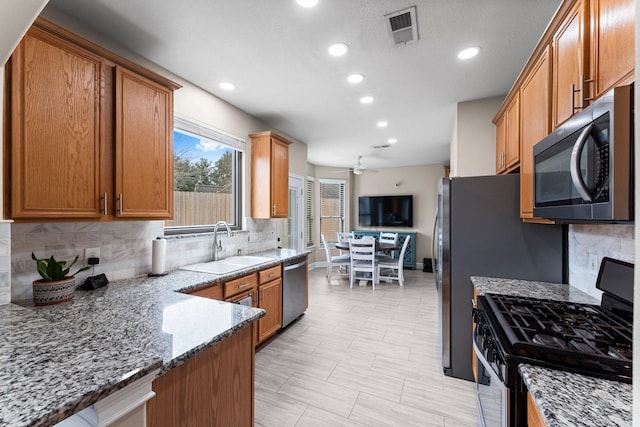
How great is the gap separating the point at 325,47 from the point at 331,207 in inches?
220

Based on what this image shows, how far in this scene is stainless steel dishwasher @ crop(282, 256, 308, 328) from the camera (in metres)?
3.23

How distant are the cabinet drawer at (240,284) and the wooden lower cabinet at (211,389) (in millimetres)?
936

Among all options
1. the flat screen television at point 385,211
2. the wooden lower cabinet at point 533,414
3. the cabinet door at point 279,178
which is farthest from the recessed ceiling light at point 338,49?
the flat screen television at point 385,211

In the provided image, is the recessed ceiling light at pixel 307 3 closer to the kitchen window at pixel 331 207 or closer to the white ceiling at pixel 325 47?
the white ceiling at pixel 325 47

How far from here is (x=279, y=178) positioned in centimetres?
370

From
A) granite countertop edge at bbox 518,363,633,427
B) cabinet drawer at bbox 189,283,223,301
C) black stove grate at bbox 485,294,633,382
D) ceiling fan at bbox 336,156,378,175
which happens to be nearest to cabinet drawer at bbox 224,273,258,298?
cabinet drawer at bbox 189,283,223,301

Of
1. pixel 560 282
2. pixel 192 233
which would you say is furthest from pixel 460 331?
pixel 192 233

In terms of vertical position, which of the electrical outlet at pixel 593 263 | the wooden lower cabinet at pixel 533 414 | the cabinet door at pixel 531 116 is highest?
the cabinet door at pixel 531 116

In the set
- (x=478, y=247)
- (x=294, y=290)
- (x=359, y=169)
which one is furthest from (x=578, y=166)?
(x=359, y=169)

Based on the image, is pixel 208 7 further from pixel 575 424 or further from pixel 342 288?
pixel 342 288

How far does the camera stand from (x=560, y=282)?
82.0 inches

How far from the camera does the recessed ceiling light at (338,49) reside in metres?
2.12

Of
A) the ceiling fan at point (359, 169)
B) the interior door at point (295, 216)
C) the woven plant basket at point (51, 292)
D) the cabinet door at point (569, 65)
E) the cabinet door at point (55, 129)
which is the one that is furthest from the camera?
the ceiling fan at point (359, 169)

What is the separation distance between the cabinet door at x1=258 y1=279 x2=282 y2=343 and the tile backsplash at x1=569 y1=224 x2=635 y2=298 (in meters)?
2.57
